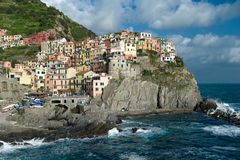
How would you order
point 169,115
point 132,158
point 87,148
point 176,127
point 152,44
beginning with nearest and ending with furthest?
point 132,158 < point 87,148 < point 176,127 < point 169,115 < point 152,44

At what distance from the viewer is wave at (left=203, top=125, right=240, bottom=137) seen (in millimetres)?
79875

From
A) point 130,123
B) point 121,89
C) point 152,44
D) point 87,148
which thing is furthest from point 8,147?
point 152,44

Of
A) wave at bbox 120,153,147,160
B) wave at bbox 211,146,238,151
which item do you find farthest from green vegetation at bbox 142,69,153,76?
wave at bbox 120,153,147,160

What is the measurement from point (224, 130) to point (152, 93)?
31.8 metres

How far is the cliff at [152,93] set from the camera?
4296 inches

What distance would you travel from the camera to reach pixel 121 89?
110062 millimetres

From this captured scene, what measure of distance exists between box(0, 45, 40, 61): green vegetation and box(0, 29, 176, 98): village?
4.56 meters

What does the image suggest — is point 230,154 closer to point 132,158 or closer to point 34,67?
point 132,158

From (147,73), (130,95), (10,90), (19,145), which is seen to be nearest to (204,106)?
(147,73)

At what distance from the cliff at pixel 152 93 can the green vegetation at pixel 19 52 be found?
52423 millimetres

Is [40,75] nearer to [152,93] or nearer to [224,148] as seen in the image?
[152,93]

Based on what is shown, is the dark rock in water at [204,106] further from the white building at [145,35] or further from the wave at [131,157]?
the wave at [131,157]

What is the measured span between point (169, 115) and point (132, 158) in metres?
47.4

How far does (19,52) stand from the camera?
6186 inches
